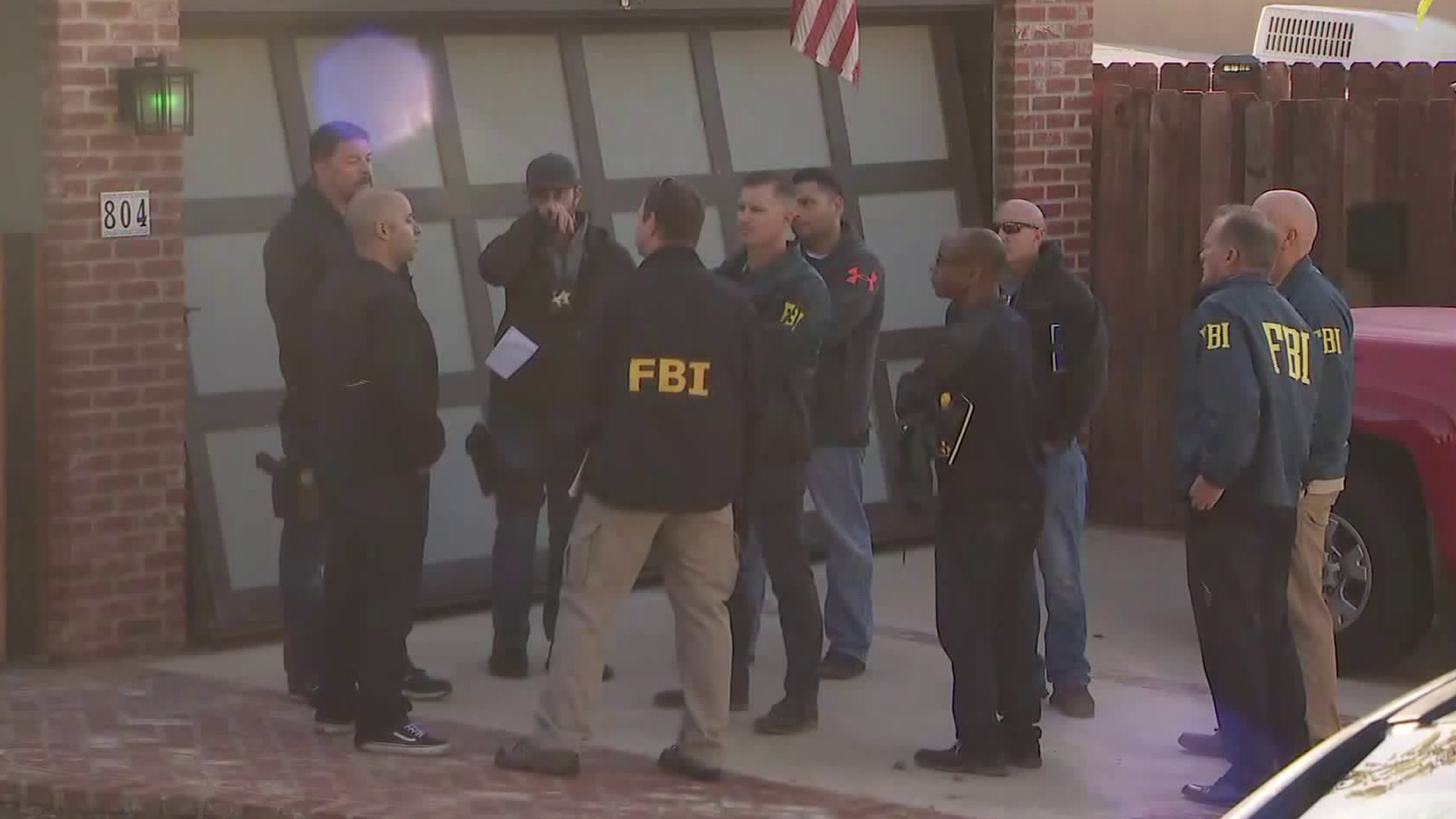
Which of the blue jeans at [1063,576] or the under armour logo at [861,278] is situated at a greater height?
the under armour logo at [861,278]

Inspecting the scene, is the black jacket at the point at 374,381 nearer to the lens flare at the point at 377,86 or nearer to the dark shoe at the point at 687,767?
the dark shoe at the point at 687,767

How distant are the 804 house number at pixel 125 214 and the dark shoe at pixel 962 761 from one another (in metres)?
3.56

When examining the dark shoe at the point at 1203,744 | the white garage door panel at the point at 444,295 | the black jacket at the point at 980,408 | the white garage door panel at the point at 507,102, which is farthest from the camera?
the white garage door panel at the point at 507,102

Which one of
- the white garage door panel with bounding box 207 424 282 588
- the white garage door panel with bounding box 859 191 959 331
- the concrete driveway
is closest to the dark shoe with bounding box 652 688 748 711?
the concrete driveway

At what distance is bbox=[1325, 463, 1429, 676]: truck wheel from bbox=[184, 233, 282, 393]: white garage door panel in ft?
13.7

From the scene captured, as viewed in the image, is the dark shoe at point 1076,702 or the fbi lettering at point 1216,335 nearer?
the fbi lettering at point 1216,335

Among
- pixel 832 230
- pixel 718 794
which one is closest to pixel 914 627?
pixel 832 230

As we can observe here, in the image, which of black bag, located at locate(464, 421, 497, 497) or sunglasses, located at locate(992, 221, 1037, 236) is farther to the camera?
black bag, located at locate(464, 421, 497, 497)

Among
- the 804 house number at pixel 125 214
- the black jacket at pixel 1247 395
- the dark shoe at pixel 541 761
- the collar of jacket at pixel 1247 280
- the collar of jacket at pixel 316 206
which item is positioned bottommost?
the dark shoe at pixel 541 761

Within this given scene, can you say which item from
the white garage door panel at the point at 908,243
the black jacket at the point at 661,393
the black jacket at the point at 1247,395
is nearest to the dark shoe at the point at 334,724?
the black jacket at the point at 661,393

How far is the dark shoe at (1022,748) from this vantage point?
24.6ft

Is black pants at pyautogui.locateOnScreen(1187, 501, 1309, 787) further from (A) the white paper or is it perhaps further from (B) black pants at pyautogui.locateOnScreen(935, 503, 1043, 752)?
(A) the white paper

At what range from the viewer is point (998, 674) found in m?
7.46

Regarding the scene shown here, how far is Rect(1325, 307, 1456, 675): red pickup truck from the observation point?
858 centimetres
